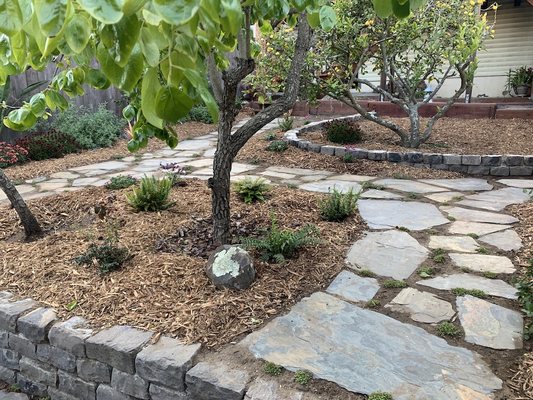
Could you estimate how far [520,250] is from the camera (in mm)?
3199

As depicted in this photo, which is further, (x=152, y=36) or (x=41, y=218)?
(x=41, y=218)

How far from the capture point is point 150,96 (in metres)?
0.96

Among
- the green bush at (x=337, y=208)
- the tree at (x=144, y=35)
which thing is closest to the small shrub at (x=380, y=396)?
the tree at (x=144, y=35)

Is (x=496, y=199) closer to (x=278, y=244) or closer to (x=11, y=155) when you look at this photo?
(x=278, y=244)

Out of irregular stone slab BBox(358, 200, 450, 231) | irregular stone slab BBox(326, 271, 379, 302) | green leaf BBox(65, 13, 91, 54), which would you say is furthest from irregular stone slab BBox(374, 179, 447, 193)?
green leaf BBox(65, 13, 91, 54)

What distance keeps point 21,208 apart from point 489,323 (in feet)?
10.8

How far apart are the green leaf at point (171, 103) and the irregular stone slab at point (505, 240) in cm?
299

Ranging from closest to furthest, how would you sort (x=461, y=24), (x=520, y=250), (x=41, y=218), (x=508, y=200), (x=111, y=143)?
(x=520, y=250), (x=41, y=218), (x=508, y=200), (x=461, y=24), (x=111, y=143)

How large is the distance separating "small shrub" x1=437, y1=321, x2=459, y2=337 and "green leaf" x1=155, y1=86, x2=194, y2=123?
74.3 inches

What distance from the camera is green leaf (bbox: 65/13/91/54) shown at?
0.87m

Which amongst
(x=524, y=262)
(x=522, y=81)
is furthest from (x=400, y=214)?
(x=522, y=81)

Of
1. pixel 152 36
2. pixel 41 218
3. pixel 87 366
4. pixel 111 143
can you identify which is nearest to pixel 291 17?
pixel 152 36

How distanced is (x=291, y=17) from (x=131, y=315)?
1803 millimetres

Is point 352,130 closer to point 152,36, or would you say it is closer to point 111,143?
point 111,143
